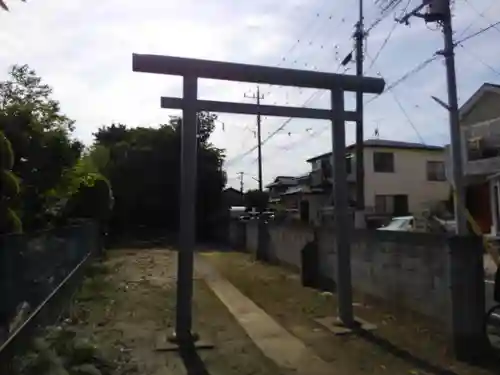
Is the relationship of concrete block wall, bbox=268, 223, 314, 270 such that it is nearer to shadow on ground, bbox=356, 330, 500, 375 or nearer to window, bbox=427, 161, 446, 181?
shadow on ground, bbox=356, 330, 500, 375

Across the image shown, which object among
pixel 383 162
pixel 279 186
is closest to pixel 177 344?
pixel 383 162

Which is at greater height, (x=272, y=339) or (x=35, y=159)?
(x=35, y=159)

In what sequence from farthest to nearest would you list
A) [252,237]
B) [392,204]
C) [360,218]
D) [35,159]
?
1. [392,204]
2. [360,218]
3. [252,237]
4. [35,159]

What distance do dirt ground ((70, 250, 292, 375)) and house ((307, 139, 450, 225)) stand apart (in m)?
20.5

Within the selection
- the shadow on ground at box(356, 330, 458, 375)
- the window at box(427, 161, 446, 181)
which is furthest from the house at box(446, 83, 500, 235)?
the shadow on ground at box(356, 330, 458, 375)

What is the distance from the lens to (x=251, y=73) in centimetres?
736

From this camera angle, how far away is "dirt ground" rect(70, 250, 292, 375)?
18.5ft

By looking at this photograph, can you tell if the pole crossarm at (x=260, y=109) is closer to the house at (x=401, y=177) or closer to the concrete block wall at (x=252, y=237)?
the concrete block wall at (x=252, y=237)

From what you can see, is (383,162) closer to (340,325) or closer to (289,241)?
(289,241)

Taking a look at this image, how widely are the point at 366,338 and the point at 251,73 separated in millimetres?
3793

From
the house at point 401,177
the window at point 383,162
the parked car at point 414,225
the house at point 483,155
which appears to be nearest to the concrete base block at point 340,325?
the parked car at point 414,225

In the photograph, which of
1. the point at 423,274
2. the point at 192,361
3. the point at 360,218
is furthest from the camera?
the point at 360,218

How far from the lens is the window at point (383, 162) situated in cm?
3183

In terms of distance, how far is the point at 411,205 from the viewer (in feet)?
106
